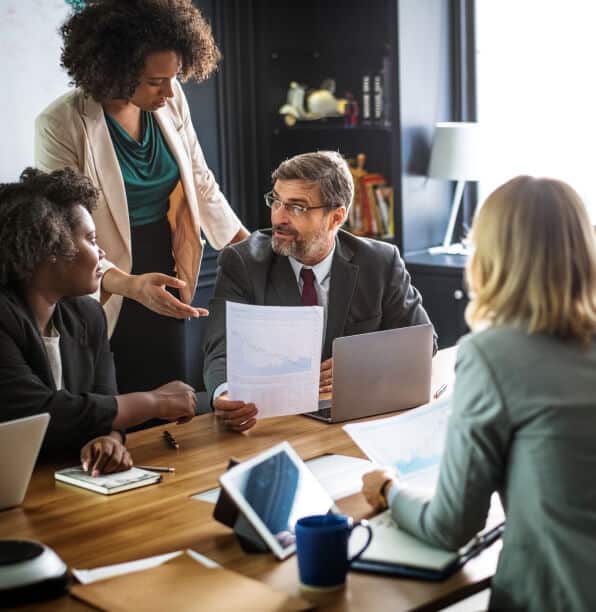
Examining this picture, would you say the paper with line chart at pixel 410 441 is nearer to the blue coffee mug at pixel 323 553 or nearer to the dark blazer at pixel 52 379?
the blue coffee mug at pixel 323 553

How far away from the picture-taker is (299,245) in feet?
9.03

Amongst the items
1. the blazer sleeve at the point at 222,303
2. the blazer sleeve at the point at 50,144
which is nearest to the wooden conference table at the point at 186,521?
the blazer sleeve at the point at 222,303

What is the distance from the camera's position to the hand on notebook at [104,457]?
2055 millimetres

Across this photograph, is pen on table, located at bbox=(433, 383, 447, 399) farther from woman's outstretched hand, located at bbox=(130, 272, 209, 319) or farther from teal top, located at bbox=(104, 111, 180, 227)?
teal top, located at bbox=(104, 111, 180, 227)

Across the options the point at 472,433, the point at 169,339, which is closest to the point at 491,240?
the point at 472,433

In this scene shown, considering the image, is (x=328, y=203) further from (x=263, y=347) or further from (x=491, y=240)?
(x=491, y=240)

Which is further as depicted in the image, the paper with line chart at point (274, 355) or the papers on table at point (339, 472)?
the paper with line chart at point (274, 355)

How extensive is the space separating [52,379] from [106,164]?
94cm

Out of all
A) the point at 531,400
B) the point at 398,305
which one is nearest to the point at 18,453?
the point at 531,400

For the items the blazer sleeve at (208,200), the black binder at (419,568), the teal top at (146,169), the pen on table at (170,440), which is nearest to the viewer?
the black binder at (419,568)

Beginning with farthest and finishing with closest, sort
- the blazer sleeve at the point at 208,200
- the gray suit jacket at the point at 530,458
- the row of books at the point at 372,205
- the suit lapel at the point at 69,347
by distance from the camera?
the row of books at the point at 372,205 → the blazer sleeve at the point at 208,200 → the suit lapel at the point at 69,347 → the gray suit jacket at the point at 530,458

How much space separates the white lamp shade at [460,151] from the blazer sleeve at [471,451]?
10.0ft

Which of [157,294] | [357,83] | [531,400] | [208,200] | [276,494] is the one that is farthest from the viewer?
[357,83]

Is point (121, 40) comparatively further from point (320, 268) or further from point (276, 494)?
point (276, 494)
